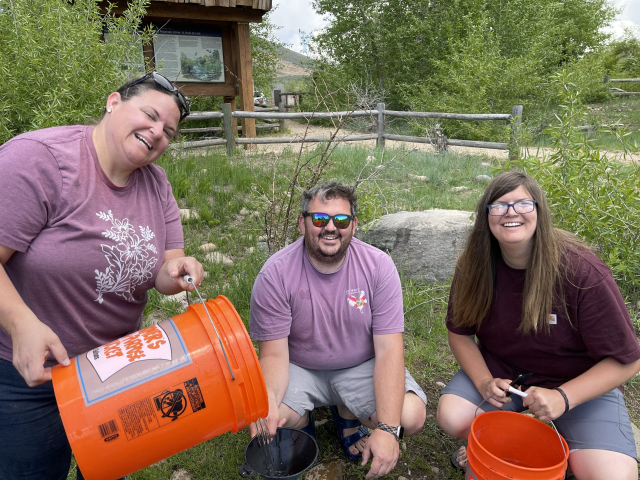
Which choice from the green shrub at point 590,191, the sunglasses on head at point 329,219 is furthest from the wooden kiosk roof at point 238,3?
the sunglasses on head at point 329,219

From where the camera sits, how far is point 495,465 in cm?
152

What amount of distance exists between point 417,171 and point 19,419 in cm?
611

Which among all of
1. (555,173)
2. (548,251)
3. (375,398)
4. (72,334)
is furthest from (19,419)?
(555,173)

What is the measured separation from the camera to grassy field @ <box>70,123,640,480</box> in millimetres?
2307

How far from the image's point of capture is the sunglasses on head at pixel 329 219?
83.0 inches

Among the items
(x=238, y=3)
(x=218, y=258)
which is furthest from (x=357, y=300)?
(x=238, y=3)

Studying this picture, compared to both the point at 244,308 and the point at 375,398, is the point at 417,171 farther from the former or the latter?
the point at 375,398

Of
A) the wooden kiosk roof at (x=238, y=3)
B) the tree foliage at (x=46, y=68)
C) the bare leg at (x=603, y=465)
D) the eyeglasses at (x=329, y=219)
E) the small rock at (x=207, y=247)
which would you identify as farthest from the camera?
the wooden kiosk roof at (x=238, y=3)

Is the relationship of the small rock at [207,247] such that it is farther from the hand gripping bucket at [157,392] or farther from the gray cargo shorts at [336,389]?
the hand gripping bucket at [157,392]

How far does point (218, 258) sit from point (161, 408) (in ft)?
9.49

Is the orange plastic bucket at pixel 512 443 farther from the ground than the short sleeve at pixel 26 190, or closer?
closer

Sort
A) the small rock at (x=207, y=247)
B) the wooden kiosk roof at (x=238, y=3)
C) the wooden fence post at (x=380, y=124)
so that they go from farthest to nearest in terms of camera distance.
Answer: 1. the wooden fence post at (x=380, y=124)
2. the wooden kiosk roof at (x=238, y=3)
3. the small rock at (x=207, y=247)

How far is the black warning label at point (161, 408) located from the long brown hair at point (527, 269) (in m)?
1.32

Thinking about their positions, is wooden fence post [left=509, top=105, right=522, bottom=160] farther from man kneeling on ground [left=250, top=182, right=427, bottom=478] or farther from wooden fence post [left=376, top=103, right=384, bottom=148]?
wooden fence post [left=376, top=103, right=384, bottom=148]
